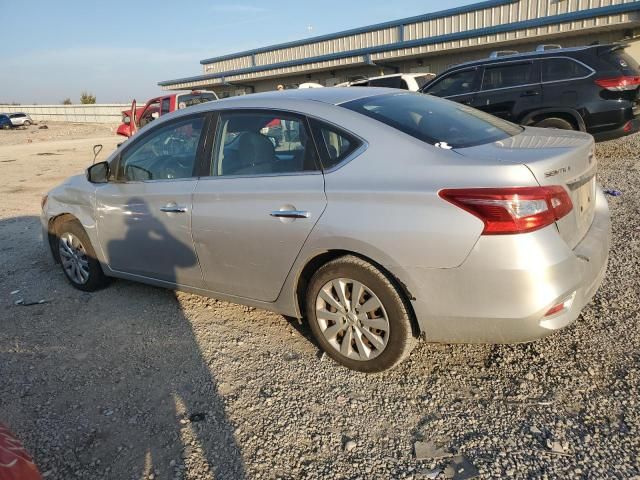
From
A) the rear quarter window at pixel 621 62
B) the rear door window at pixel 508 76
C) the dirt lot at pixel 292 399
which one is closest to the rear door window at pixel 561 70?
the rear door window at pixel 508 76

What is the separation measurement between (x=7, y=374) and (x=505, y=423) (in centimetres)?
313

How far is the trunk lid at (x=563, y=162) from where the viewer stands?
2561 millimetres

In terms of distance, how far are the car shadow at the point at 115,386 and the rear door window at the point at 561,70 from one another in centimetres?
699

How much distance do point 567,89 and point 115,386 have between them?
7.81 meters

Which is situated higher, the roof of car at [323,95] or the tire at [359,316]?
the roof of car at [323,95]

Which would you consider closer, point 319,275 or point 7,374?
point 319,275

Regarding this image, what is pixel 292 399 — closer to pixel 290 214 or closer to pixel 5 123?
pixel 290 214

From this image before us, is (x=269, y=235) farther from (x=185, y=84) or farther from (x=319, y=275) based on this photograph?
(x=185, y=84)

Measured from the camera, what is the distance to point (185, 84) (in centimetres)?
3725

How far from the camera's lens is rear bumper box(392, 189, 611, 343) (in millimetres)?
2461

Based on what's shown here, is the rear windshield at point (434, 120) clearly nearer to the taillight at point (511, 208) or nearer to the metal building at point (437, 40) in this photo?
the taillight at point (511, 208)

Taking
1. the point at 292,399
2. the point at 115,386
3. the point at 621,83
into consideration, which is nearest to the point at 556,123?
the point at 621,83

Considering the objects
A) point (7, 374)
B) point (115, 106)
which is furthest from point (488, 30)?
point (115, 106)

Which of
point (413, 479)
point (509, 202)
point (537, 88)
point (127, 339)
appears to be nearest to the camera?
point (413, 479)
